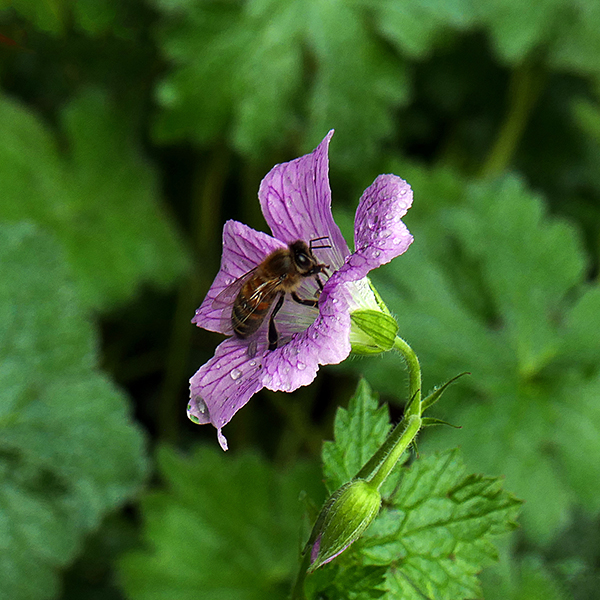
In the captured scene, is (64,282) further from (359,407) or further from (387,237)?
(387,237)

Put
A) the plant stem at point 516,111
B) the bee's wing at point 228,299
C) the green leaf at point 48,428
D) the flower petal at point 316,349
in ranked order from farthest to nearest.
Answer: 1. the plant stem at point 516,111
2. the green leaf at point 48,428
3. the bee's wing at point 228,299
4. the flower petal at point 316,349

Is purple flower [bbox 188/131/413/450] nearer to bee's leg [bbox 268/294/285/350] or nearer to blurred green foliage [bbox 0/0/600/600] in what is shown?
bee's leg [bbox 268/294/285/350]

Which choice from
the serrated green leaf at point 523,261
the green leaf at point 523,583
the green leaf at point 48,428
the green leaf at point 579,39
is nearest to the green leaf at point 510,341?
the serrated green leaf at point 523,261

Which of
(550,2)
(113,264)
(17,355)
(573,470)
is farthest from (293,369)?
(550,2)

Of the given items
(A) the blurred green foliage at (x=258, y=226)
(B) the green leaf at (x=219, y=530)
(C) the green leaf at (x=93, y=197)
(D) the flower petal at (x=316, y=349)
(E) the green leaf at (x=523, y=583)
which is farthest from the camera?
(C) the green leaf at (x=93, y=197)

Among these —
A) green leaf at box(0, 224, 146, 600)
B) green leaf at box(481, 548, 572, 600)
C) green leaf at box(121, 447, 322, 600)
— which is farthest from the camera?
green leaf at box(121, 447, 322, 600)

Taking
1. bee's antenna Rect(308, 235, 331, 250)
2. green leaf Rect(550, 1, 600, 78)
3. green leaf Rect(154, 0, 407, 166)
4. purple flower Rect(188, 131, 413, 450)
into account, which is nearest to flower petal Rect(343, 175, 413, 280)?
purple flower Rect(188, 131, 413, 450)

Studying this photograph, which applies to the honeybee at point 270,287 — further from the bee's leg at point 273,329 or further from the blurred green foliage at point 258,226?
the blurred green foliage at point 258,226
